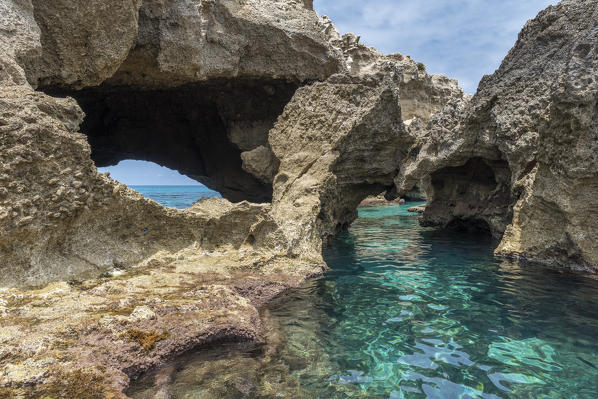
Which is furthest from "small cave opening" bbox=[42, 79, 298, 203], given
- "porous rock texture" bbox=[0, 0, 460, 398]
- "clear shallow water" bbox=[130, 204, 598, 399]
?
"clear shallow water" bbox=[130, 204, 598, 399]

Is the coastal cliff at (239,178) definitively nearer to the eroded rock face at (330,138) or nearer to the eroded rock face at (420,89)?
the eroded rock face at (330,138)

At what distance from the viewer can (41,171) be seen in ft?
17.9

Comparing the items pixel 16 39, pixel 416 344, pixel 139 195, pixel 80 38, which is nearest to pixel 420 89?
pixel 80 38

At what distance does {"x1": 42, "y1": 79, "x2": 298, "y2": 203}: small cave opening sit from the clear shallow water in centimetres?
877

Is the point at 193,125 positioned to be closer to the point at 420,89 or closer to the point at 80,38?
the point at 80,38

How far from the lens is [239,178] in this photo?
58.6 feet

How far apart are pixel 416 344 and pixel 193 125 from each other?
49.5 ft

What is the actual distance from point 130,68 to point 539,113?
37.1 ft

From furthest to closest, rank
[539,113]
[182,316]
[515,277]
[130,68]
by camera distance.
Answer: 1. [130,68]
2. [539,113]
3. [515,277]
4. [182,316]

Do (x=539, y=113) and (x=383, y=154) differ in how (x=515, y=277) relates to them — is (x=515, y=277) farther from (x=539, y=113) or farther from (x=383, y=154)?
(x=383, y=154)

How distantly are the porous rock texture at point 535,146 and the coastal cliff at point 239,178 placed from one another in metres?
0.04

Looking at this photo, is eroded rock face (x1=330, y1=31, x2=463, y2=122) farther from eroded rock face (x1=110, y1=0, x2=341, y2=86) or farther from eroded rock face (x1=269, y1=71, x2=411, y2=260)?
eroded rock face (x1=269, y1=71, x2=411, y2=260)

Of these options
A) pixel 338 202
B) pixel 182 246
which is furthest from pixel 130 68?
pixel 338 202

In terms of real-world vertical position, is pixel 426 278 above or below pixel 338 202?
below
